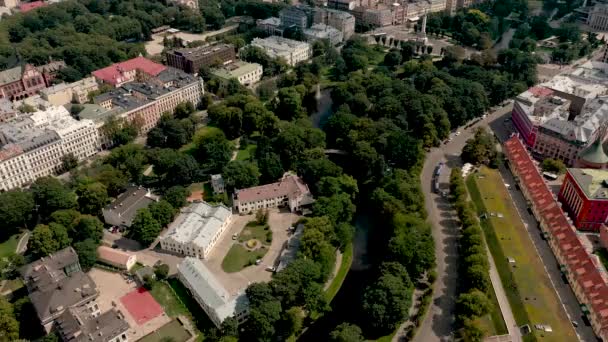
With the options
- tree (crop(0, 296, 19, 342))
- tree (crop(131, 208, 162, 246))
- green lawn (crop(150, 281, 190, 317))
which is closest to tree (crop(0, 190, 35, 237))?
tree (crop(131, 208, 162, 246))

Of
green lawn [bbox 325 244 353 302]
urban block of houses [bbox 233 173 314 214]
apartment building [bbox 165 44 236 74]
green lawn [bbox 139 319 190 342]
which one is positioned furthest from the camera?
apartment building [bbox 165 44 236 74]

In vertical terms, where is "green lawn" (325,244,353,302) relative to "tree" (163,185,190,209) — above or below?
below

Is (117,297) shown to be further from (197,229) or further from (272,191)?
(272,191)

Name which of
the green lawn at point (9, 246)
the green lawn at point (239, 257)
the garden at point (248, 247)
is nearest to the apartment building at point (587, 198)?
the garden at point (248, 247)

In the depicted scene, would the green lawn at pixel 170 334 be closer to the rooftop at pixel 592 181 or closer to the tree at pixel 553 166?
the rooftop at pixel 592 181

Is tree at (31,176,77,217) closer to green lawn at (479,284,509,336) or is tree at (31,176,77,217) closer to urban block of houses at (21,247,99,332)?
urban block of houses at (21,247,99,332)

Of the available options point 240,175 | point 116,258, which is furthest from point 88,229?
point 240,175
